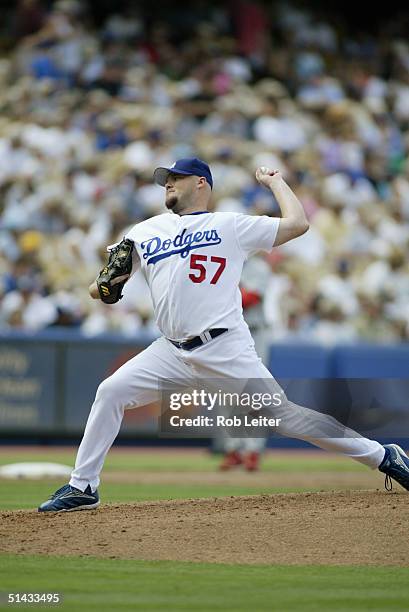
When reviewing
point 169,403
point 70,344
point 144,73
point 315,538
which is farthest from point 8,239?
point 315,538

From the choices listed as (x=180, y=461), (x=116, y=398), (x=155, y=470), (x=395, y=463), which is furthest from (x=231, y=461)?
(x=116, y=398)

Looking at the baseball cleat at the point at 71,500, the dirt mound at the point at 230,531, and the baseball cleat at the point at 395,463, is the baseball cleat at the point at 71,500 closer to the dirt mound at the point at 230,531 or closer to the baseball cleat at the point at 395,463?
the dirt mound at the point at 230,531

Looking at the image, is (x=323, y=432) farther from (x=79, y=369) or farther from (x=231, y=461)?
(x=79, y=369)

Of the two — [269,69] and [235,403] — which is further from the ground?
[269,69]

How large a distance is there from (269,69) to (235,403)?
47.7 ft

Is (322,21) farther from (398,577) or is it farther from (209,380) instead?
(398,577)

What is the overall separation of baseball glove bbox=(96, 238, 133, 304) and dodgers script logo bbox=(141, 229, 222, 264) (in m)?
0.11

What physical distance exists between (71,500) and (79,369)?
7885 mm

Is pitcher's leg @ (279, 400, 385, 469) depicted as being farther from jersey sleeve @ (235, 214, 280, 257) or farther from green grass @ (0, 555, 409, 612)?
green grass @ (0, 555, 409, 612)

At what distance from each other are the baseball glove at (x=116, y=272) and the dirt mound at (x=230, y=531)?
4.30ft

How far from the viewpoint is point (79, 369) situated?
15.0 meters

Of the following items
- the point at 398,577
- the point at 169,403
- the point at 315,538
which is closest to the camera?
the point at 398,577

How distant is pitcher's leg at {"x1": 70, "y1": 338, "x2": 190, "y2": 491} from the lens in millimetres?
6922

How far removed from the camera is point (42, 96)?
59.5ft
